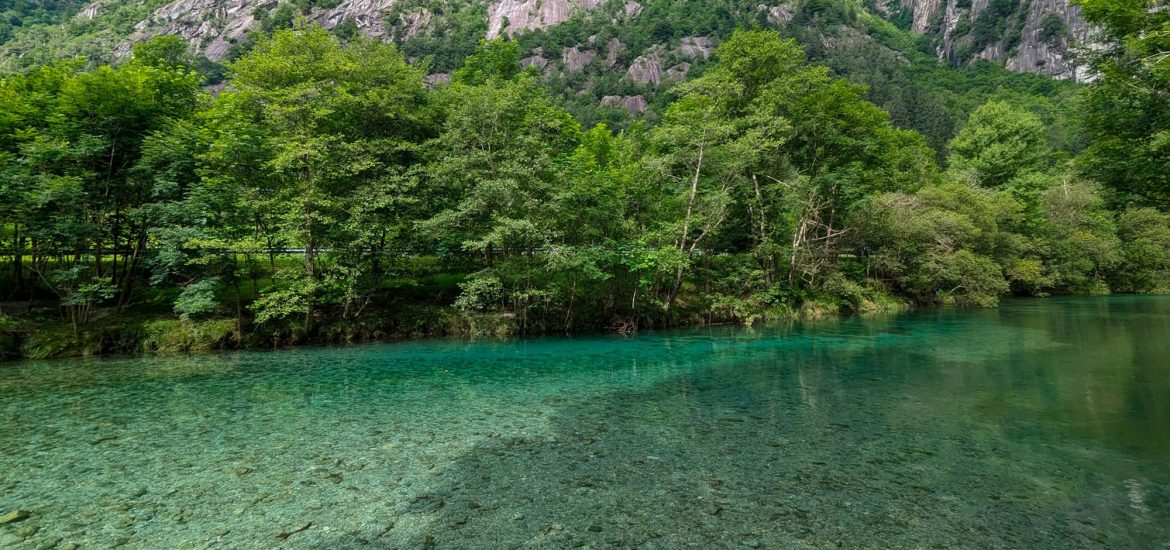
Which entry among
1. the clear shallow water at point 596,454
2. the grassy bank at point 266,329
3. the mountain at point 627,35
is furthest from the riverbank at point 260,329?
the mountain at point 627,35

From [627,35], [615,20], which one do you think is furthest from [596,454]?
[615,20]

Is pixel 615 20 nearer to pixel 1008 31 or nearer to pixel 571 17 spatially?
pixel 571 17

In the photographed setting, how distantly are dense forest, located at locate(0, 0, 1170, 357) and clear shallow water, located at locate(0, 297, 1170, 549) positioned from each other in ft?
16.4

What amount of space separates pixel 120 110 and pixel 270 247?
21.5ft

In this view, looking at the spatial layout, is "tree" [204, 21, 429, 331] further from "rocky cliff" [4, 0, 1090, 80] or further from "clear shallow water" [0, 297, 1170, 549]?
"rocky cliff" [4, 0, 1090, 80]

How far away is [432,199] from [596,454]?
16.4m

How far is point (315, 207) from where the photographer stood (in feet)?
60.9

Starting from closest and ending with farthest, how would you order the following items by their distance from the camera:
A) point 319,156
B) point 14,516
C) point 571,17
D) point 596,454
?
point 14,516 < point 596,454 < point 319,156 < point 571,17

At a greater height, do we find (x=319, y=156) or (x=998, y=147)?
(x=998, y=147)

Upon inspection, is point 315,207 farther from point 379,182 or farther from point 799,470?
point 799,470

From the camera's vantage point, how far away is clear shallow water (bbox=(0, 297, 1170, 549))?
15.6ft

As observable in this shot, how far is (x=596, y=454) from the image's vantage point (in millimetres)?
6957

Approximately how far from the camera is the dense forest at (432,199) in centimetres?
1591

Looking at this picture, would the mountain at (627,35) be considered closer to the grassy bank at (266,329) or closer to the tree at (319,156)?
the grassy bank at (266,329)
